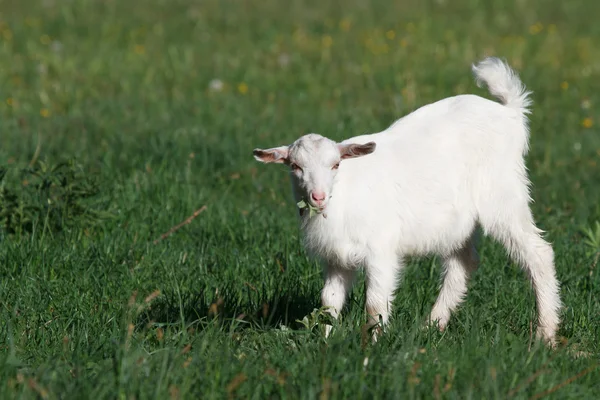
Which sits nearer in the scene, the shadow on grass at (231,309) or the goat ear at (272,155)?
the goat ear at (272,155)

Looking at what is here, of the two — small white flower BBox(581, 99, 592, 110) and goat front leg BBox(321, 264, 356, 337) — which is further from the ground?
small white flower BBox(581, 99, 592, 110)

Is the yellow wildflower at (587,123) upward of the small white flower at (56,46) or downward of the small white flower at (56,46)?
upward

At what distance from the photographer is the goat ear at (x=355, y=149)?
4480 mm

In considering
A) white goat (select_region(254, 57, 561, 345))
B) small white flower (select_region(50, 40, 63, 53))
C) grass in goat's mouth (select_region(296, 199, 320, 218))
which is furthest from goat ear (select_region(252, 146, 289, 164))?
small white flower (select_region(50, 40, 63, 53))

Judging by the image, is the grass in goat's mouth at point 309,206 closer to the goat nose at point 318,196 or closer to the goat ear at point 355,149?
the goat nose at point 318,196

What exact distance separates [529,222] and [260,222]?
7.07ft

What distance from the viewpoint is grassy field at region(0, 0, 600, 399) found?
3.88 m

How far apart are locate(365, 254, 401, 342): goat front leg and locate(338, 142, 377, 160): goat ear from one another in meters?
0.54

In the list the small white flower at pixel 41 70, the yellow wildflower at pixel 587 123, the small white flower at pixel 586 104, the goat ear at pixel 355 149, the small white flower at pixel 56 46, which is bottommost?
the small white flower at pixel 41 70

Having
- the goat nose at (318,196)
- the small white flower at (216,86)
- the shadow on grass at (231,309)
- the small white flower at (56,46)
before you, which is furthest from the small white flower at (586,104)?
the goat nose at (318,196)

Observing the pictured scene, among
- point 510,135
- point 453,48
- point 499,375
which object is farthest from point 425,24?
point 499,375

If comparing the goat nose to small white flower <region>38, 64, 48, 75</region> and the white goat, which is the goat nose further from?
small white flower <region>38, 64, 48, 75</region>

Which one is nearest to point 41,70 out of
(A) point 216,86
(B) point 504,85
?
(A) point 216,86

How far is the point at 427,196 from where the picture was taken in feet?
16.1
